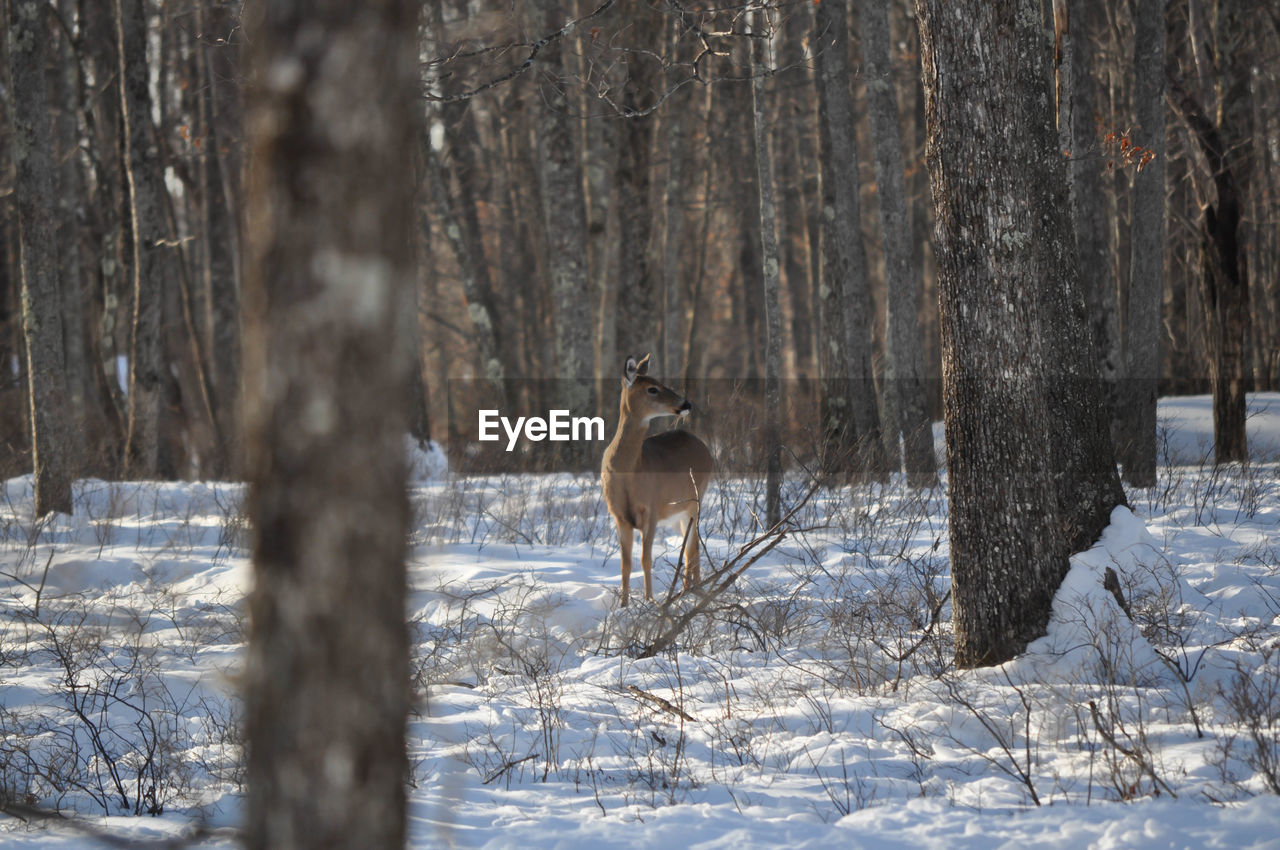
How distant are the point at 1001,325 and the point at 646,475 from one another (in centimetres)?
358

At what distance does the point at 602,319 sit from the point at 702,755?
1720 centimetres

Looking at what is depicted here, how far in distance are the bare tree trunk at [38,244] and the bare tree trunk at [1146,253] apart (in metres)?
10.9

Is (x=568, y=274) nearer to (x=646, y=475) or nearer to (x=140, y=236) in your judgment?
(x=140, y=236)

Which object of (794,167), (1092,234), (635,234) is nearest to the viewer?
(1092,234)

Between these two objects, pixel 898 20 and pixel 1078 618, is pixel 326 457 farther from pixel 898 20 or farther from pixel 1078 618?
pixel 898 20

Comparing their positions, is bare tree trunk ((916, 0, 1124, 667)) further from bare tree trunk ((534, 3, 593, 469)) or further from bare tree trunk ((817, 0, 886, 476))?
bare tree trunk ((534, 3, 593, 469))

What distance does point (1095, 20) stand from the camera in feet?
77.4

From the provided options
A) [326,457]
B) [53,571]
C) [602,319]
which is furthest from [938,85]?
[602,319]

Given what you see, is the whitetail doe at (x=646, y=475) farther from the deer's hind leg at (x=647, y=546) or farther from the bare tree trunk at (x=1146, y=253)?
the bare tree trunk at (x=1146, y=253)

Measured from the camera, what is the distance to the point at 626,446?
8234mm

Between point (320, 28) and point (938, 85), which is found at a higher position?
point (938, 85)

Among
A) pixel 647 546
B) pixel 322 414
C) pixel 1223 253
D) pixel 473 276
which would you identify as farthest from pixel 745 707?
pixel 473 276

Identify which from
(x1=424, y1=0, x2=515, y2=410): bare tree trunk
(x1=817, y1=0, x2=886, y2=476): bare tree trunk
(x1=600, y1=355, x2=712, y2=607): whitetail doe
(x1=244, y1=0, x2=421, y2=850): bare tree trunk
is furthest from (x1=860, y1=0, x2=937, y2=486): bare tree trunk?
(x1=244, y1=0, x2=421, y2=850): bare tree trunk

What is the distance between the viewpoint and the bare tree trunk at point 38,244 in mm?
10578
